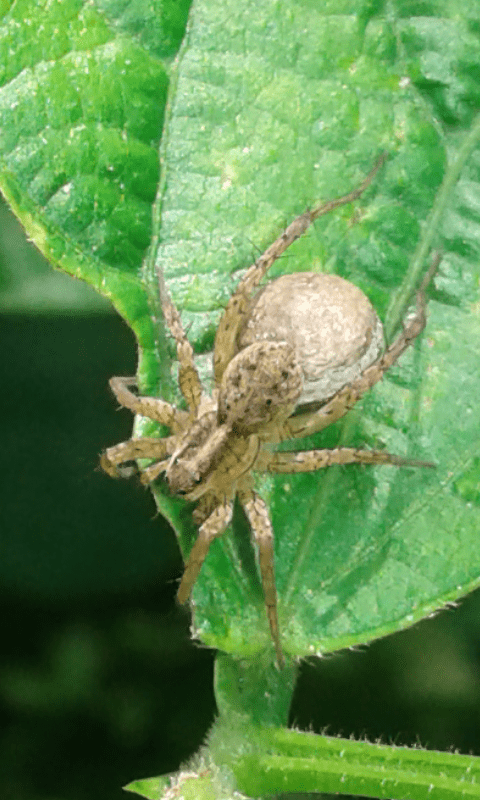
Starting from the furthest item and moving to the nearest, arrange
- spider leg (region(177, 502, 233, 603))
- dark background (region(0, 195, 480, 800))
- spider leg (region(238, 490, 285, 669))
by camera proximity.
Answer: dark background (region(0, 195, 480, 800)) → spider leg (region(177, 502, 233, 603)) → spider leg (region(238, 490, 285, 669))

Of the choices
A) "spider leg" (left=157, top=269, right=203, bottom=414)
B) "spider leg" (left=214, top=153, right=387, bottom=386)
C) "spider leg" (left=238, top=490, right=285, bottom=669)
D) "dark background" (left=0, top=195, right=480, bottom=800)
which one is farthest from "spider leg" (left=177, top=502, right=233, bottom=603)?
"dark background" (left=0, top=195, right=480, bottom=800)

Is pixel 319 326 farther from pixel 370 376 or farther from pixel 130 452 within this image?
pixel 130 452

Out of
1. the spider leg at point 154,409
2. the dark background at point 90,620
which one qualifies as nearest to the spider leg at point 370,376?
the spider leg at point 154,409

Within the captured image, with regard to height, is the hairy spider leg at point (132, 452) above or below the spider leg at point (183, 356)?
below


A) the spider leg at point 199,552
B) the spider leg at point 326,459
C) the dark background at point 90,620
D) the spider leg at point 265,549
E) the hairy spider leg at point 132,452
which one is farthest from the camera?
the dark background at point 90,620

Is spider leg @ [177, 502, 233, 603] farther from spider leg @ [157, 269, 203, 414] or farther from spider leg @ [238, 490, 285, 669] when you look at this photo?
spider leg @ [157, 269, 203, 414]

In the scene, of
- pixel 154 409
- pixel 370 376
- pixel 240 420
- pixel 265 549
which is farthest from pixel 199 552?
pixel 370 376

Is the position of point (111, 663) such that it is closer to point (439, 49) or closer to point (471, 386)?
point (471, 386)

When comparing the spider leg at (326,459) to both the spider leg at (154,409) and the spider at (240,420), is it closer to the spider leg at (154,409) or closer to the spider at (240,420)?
the spider at (240,420)
